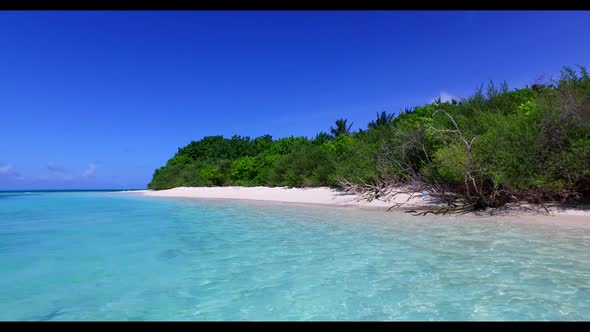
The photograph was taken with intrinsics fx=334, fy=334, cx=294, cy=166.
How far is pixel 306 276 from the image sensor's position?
4.72 metres

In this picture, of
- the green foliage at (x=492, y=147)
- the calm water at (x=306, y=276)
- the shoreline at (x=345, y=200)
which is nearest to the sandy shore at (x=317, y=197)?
the shoreline at (x=345, y=200)

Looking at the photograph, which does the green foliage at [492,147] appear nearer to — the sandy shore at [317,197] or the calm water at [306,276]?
the sandy shore at [317,197]

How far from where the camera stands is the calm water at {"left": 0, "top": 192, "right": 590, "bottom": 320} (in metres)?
3.46

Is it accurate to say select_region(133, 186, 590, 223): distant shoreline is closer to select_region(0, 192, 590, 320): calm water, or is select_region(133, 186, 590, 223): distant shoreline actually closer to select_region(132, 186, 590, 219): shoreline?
select_region(132, 186, 590, 219): shoreline

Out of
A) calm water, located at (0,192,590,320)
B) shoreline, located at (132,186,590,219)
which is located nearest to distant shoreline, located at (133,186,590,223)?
shoreline, located at (132,186,590,219)

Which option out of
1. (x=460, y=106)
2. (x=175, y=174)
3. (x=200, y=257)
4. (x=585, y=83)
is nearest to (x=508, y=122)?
(x=585, y=83)

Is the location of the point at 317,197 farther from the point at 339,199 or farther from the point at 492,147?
the point at 492,147

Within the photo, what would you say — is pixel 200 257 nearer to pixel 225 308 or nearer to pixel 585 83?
pixel 225 308

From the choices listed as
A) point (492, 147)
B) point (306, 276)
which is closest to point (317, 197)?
point (492, 147)

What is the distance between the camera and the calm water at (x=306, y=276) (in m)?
3.46

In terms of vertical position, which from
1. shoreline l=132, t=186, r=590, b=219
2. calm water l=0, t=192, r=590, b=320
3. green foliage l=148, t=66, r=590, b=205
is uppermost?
green foliage l=148, t=66, r=590, b=205

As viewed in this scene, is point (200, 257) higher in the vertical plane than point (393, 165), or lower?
lower
